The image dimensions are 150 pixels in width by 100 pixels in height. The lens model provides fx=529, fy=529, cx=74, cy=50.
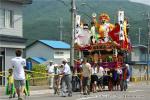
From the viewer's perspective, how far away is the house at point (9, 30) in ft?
133

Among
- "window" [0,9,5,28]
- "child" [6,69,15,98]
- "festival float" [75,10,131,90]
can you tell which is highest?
"window" [0,9,5,28]

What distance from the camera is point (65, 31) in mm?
145625

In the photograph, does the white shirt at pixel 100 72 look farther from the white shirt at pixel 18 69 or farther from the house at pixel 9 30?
the white shirt at pixel 18 69

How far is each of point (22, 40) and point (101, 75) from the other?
43.6 feet

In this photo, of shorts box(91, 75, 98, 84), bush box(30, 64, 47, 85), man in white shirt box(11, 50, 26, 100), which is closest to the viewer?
man in white shirt box(11, 50, 26, 100)

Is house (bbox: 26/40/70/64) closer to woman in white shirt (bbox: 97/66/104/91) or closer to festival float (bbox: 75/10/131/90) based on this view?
festival float (bbox: 75/10/131/90)

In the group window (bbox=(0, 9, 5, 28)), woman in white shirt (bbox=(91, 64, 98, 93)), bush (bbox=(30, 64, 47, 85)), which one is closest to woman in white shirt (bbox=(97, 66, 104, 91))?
woman in white shirt (bbox=(91, 64, 98, 93))

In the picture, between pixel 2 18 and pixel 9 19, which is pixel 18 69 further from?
pixel 9 19

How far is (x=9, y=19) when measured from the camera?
4194cm

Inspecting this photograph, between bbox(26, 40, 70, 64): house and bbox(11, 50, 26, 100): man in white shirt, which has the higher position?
bbox(26, 40, 70, 64): house

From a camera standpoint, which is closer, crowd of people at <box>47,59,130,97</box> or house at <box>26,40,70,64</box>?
crowd of people at <box>47,59,130,97</box>

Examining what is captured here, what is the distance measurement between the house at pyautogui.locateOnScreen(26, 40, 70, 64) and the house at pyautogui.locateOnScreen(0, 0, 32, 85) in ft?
73.8

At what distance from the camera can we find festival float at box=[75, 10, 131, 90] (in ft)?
103

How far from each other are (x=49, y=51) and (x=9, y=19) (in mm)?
25212
